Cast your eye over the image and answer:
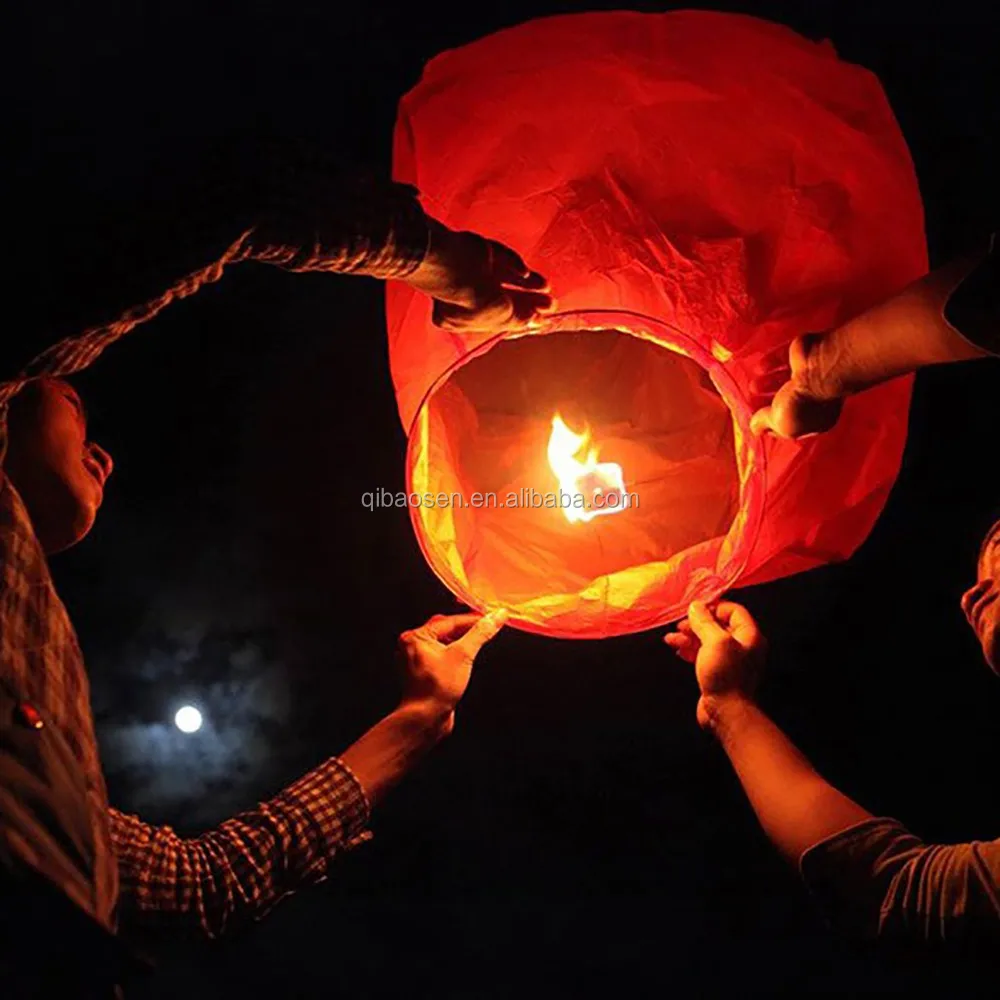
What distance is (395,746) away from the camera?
1742 millimetres

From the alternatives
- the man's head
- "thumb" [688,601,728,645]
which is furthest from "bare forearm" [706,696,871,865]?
the man's head

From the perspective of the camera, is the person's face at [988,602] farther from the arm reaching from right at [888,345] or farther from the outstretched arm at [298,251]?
the outstretched arm at [298,251]

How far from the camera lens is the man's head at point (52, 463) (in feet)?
4.51

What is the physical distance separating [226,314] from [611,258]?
3.76 feet

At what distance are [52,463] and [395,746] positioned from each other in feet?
2.36

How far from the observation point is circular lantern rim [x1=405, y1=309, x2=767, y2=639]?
4.55ft

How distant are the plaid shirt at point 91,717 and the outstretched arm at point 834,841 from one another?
612 millimetres

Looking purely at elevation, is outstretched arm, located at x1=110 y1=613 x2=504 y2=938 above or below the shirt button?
below

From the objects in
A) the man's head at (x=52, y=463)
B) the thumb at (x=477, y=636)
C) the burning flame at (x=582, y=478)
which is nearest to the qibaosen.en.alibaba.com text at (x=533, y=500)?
the burning flame at (x=582, y=478)

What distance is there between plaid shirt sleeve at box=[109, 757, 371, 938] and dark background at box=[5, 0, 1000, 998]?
Answer: 90 centimetres

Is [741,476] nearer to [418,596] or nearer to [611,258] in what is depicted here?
[611,258]

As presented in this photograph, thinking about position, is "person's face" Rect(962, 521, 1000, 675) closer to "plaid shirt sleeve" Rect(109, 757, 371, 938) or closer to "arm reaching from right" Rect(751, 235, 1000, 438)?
"arm reaching from right" Rect(751, 235, 1000, 438)

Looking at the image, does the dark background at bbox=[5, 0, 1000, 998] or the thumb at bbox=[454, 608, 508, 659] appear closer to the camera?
the thumb at bbox=[454, 608, 508, 659]

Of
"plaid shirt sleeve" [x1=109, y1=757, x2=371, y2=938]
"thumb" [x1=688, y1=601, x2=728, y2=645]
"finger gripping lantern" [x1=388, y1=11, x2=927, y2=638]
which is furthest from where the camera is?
"thumb" [x1=688, y1=601, x2=728, y2=645]
